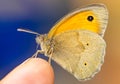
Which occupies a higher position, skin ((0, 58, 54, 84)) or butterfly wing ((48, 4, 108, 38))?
butterfly wing ((48, 4, 108, 38))

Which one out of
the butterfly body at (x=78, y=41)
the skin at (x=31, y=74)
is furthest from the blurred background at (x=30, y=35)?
the skin at (x=31, y=74)

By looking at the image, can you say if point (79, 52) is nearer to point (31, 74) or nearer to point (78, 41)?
point (78, 41)

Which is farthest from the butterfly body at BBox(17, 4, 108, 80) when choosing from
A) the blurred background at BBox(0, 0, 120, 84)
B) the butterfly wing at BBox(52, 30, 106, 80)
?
the blurred background at BBox(0, 0, 120, 84)

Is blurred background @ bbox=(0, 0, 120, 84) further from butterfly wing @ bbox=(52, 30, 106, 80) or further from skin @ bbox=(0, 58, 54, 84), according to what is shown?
skin @ bbox=(0, 58, 54, 84)

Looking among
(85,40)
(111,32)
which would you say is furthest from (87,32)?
(111,32)

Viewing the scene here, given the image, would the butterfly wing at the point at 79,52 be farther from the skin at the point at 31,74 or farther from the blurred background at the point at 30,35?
the blurred background at the point at 30,35
